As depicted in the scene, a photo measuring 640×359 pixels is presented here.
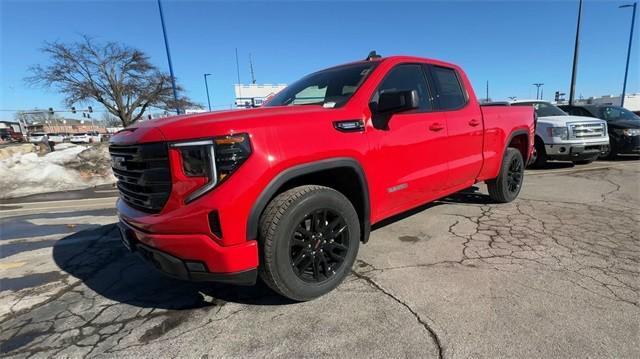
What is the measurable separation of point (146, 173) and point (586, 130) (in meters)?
9.85

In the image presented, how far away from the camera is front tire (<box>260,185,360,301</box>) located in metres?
2.43

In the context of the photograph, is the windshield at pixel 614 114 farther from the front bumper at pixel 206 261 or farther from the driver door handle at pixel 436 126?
the front bumper at pixel 206 261

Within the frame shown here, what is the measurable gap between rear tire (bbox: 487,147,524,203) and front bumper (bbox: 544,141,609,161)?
403cm

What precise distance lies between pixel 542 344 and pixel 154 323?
2.58 metres

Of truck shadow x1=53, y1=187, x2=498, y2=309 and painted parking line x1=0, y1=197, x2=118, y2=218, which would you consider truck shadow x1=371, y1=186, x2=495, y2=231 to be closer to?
truck shadow x1=53, y1=187, x2=498, y2=309

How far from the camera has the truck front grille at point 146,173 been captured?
7.68 ft

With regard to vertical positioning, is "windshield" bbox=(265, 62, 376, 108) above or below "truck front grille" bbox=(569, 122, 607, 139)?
above

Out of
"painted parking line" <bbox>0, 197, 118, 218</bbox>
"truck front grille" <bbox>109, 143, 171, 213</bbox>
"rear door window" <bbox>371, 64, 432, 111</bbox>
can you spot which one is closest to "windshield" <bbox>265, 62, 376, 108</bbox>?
"rear door window" <bbox>371, 64, 432, 111</bbox>

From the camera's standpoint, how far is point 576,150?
28.0 feet

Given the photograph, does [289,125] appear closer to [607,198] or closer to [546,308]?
[546,308]

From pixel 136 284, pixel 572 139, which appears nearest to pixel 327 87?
pixel 136 284

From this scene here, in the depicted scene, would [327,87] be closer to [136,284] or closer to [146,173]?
[146,173]

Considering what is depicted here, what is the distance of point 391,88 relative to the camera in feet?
11.3

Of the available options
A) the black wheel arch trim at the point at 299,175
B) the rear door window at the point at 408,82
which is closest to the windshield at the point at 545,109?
the rear door window at the point at 408,82
